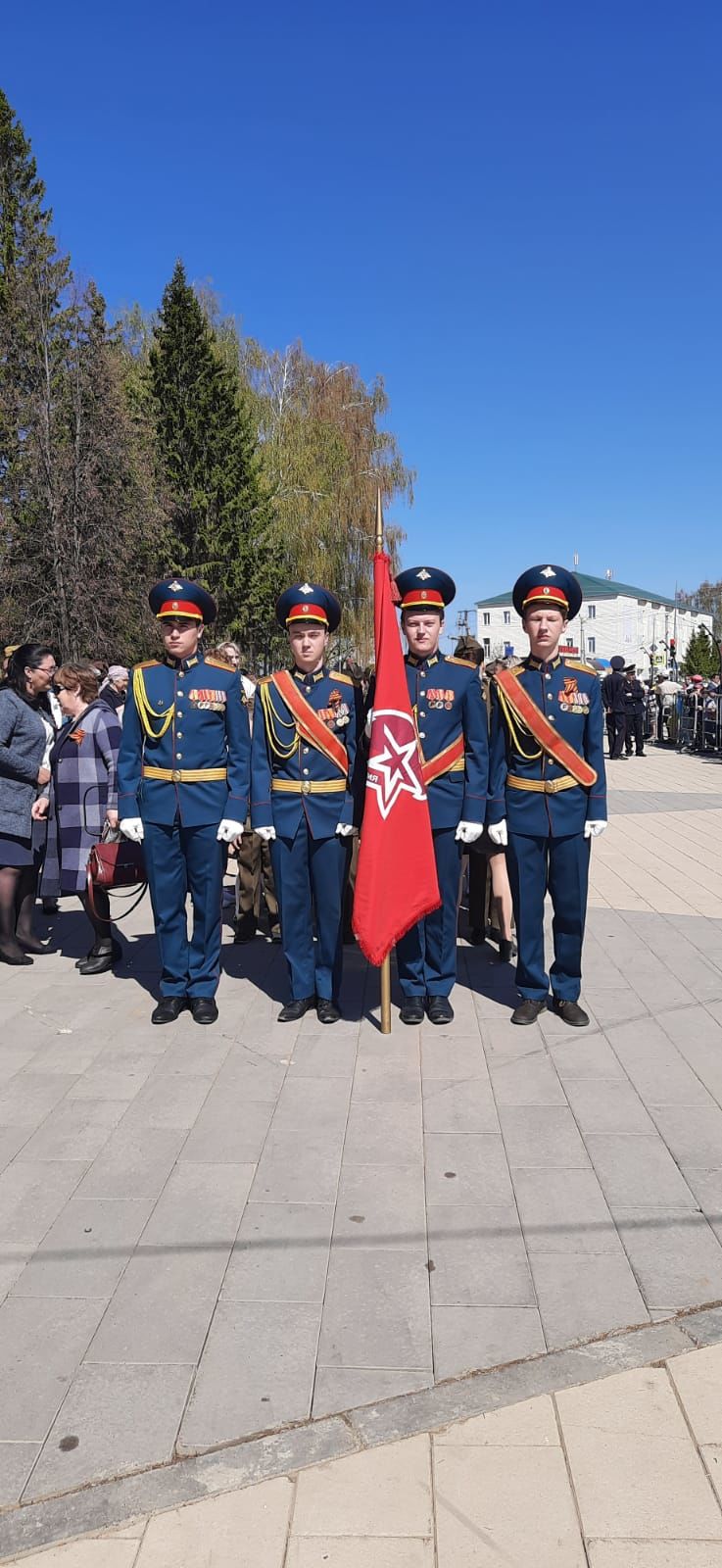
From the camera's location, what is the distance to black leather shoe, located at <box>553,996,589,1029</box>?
5.23 m

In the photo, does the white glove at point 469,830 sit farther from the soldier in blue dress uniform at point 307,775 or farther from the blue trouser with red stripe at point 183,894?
the blue trouser with red stripe at point 183,894

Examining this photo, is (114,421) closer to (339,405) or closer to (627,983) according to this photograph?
(339,405)

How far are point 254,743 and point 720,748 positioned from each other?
55.4ft

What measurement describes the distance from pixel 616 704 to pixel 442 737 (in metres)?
15.3

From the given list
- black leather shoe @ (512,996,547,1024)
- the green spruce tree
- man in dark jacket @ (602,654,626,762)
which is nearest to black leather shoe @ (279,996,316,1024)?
black leather shoe @ (512,996,547,1024)

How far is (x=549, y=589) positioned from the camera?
16.2 ft

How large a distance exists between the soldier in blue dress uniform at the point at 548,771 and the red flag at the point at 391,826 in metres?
0.39

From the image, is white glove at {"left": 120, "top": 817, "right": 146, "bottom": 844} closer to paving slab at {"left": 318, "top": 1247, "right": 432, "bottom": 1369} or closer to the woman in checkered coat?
the woman in checkered coat

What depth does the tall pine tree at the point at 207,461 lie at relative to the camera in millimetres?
32188

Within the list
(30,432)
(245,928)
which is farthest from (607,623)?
(245,928)

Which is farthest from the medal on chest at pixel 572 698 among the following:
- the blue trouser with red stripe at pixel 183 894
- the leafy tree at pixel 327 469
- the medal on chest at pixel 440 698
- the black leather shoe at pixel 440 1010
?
the leafy tree at pixel 327 469

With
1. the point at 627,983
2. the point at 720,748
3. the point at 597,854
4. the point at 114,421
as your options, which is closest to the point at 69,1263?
the point at 627,983

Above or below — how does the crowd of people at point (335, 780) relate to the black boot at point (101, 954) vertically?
above

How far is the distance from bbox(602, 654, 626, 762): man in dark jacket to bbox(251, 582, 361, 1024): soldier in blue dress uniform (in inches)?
586
